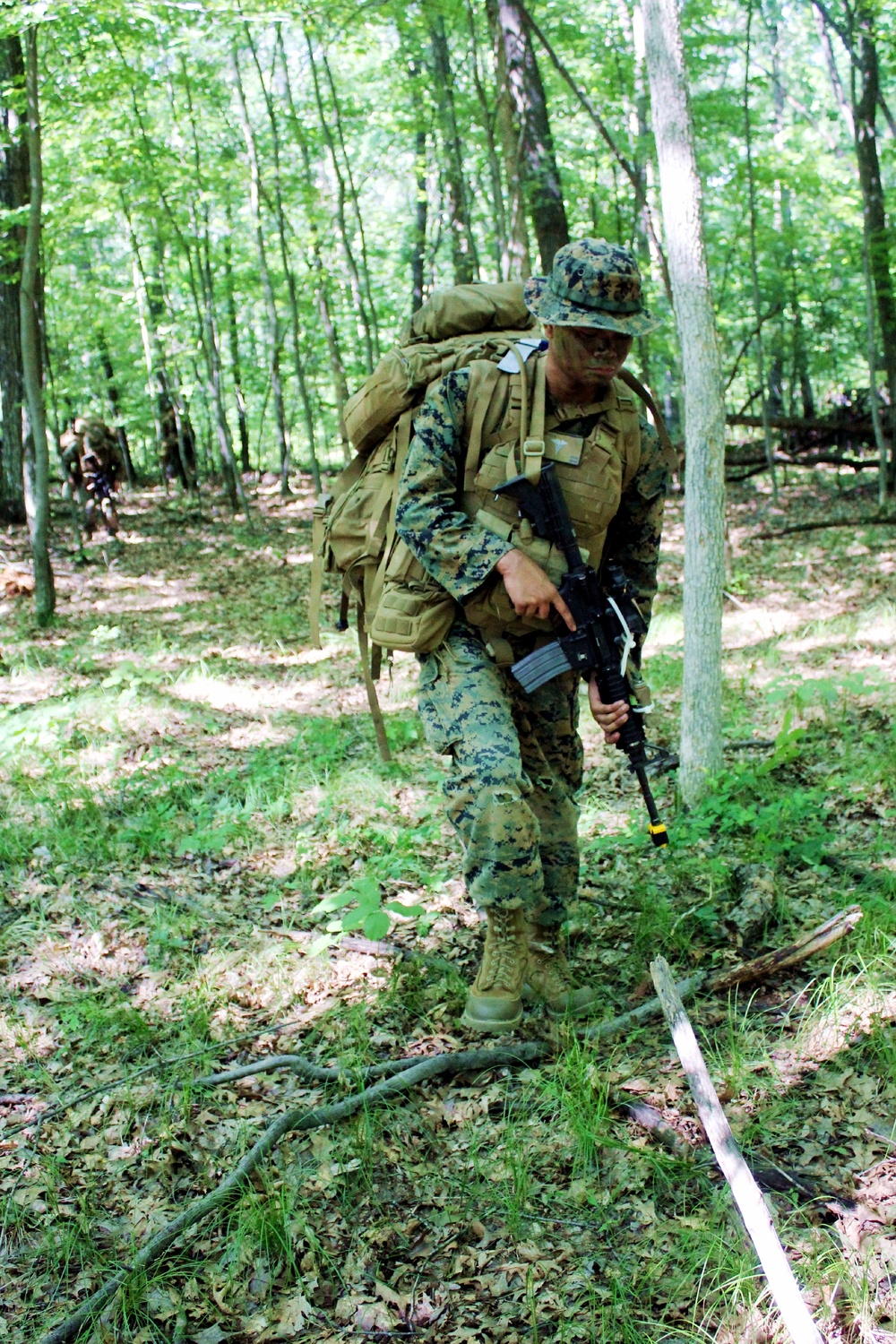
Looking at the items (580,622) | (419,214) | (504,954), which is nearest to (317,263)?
(419,214)

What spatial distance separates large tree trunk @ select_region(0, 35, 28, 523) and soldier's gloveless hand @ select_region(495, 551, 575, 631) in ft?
27.4

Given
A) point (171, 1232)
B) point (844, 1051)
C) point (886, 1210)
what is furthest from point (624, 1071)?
point (171, 1232)

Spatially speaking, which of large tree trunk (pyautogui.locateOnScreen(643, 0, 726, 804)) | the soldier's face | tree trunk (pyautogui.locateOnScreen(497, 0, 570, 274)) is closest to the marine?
the soldier's face

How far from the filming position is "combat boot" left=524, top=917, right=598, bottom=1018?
3340mm

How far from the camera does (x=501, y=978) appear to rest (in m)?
3.18

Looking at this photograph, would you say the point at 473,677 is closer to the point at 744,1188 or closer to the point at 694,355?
the point at 744,1188

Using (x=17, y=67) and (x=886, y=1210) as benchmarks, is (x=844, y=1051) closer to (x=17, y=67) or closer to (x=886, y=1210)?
(x=886, y=1210)

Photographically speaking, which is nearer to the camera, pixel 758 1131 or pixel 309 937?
pixel 758 1131

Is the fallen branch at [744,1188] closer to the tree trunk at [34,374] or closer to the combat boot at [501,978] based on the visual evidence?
the combat boot at [501,978]

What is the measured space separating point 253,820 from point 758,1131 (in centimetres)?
321

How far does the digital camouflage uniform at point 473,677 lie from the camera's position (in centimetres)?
299

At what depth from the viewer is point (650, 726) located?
19.2 ft

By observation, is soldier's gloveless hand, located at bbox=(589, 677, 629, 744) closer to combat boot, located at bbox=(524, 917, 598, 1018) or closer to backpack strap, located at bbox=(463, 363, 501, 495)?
combat boot, located at bbox=(524, 917, 598, 1018)

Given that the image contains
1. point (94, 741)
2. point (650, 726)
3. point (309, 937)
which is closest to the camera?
point (309, 937)
